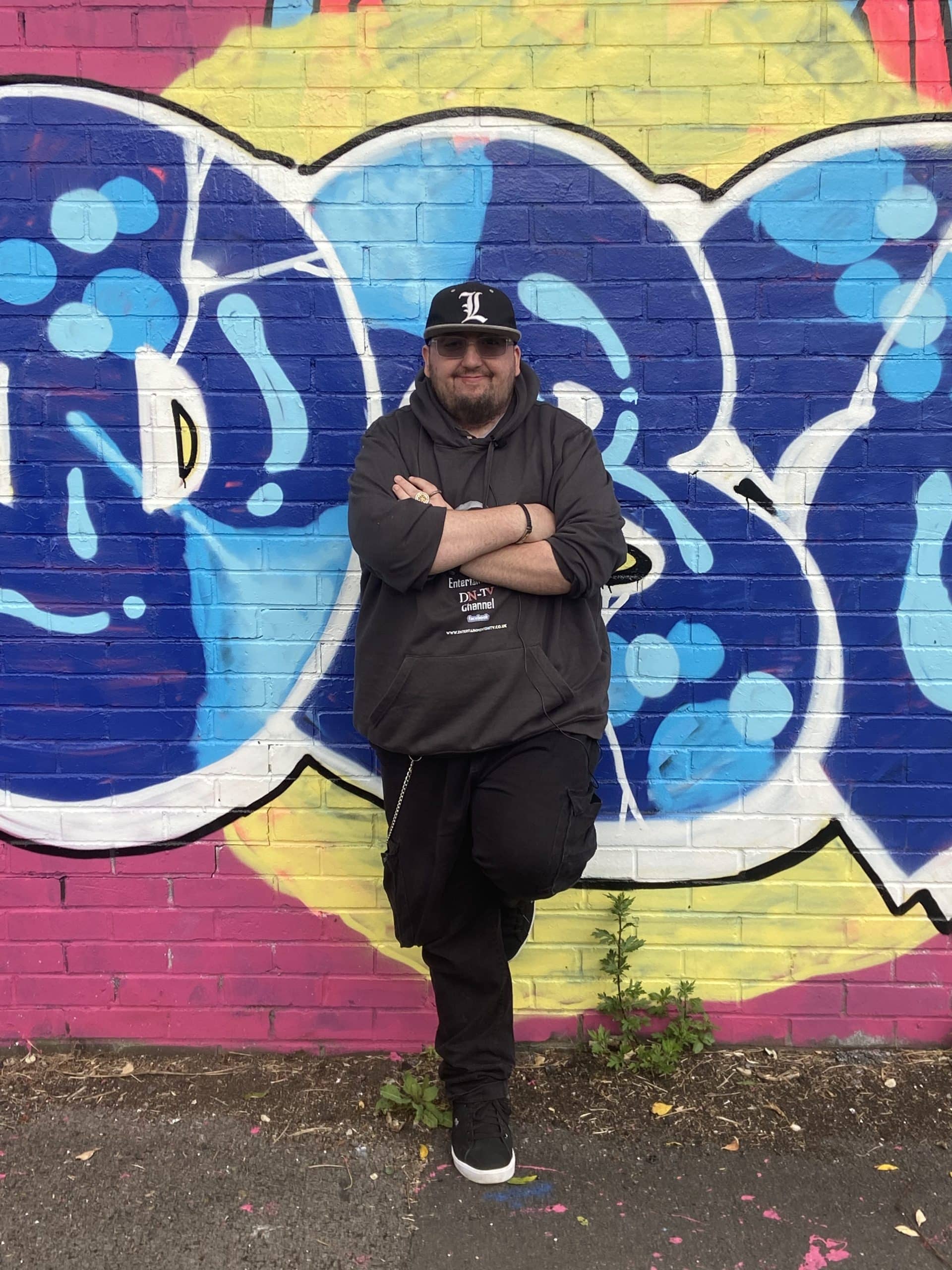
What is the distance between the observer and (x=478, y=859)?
8.34 ft

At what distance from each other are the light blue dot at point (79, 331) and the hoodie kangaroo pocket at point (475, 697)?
54.8 inches

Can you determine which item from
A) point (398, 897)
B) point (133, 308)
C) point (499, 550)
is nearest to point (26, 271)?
point (133, 308)

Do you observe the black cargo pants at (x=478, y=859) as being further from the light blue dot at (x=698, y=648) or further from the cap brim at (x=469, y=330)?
the cap brim at (x=469, y=330)

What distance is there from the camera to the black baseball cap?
247cm

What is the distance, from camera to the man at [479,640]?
2439 mm

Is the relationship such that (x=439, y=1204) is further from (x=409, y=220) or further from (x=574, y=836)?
(x=409, y=220)

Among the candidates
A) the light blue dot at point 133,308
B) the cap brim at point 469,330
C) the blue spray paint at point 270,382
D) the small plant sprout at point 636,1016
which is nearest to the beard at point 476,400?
the cap brim at point 469,330

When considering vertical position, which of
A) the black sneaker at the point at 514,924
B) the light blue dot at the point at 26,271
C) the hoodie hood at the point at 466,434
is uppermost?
the light blue dot at the point at 26,271

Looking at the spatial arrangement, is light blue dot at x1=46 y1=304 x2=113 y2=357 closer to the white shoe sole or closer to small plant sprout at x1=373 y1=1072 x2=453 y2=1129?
small plant sprout at x1=373 y1=1072 x2=453 y2=1129

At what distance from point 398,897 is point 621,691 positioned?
0.90m

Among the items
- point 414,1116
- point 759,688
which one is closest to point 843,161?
point 759,688

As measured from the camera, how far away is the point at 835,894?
307 centimetres

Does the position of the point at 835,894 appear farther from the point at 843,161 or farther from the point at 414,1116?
the point at 843,161

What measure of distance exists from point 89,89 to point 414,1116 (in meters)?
3.04
